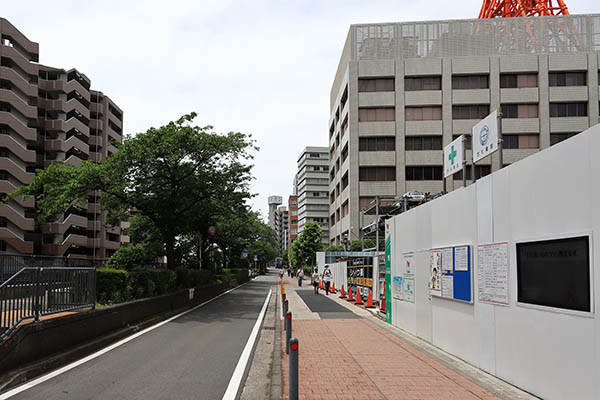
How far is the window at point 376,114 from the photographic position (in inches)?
2037

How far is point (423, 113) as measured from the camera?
51156 millimetres

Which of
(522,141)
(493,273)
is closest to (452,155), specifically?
(493,273)

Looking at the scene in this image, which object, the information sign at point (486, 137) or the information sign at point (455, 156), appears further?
the information sign at point (455, 156)

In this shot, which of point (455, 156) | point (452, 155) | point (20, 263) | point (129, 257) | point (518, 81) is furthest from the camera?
point (518, 81)

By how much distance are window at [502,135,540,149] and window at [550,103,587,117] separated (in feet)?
10.2

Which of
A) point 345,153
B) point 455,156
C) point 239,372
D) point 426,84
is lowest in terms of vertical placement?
point 239,372

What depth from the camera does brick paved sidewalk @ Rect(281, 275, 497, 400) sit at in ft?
22.3

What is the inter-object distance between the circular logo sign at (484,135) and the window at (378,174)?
42.2 metres

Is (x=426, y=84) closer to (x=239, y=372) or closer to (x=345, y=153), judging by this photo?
(x=345, y=153)

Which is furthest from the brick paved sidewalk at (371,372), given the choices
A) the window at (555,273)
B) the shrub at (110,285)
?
the shrub at (110,285)

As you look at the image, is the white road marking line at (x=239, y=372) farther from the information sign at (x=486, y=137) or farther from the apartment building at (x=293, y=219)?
the apartment building at (x=293, y=219)

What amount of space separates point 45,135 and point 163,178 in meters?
43.4

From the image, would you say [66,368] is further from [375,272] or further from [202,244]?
[202,244]

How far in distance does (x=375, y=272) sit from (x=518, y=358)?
13457 millimetres
